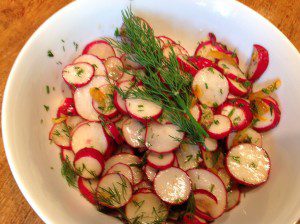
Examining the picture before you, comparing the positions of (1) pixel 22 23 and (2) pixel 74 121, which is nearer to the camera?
(2) pixel 74 121

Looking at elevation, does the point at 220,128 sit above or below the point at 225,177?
above

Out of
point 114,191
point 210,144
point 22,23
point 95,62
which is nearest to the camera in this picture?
point 114,191

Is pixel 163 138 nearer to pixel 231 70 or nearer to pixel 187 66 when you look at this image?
pixel 187 66

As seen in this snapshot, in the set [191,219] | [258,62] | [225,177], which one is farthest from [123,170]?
[258,62]

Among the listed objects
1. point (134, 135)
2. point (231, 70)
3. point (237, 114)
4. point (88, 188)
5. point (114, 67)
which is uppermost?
point (231, 70)

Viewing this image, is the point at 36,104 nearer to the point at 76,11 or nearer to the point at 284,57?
the point at 76,11

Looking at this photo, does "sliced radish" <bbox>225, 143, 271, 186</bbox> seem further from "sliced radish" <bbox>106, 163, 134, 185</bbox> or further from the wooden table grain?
the wooden table grain

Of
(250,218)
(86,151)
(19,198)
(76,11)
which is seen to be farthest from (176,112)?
(19,198)
